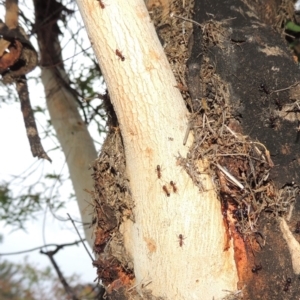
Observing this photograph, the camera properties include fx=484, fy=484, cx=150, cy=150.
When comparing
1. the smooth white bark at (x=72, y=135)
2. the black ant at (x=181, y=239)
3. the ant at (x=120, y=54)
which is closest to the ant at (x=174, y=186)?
the black ant at (x=181, y=239)

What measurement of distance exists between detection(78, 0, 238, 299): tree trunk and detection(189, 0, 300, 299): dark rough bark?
14 cm

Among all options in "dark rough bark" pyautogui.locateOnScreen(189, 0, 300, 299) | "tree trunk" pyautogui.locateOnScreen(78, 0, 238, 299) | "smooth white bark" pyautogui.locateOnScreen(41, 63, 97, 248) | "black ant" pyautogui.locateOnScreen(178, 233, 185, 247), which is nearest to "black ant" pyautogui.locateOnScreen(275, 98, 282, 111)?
"dark rough bark" pyautogui.locateOnScreen(189, 0, 300, 299)

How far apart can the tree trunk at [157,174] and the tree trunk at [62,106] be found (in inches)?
69.5

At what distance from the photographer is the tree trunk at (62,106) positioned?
3.76 meters

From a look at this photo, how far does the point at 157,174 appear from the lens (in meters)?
1.87

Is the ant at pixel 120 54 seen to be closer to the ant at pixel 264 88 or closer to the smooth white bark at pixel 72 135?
the ant at pixel 264 88

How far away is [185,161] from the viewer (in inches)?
73.1

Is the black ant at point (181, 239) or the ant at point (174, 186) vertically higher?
the ant at point (174, 186)

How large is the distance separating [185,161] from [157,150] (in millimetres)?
118

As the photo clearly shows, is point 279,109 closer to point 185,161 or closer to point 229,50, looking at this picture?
point 229,50

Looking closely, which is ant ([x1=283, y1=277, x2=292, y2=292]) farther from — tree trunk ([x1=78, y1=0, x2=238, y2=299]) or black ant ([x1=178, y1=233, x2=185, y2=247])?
black ant ([x1=178, y1=233, x2=185, y2=247])

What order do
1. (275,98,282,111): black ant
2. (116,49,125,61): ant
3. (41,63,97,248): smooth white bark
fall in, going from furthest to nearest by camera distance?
(41,63,97,248): smooth white bark → (275,98,282,111): black ant → (116,49,125,61): ant

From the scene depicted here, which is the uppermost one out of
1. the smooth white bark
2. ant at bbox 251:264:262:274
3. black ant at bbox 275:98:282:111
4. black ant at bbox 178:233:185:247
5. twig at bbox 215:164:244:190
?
the smooth white bark

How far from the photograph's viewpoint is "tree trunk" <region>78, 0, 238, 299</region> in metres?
1.79
